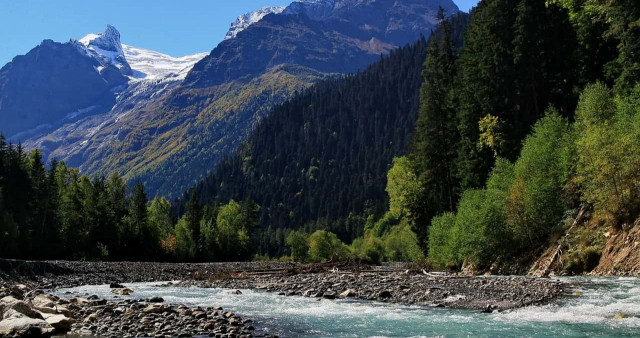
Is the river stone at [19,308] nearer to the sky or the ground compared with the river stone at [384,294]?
nearer to the sky

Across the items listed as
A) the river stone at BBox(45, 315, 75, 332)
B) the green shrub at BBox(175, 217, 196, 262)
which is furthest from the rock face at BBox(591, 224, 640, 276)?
the green shrub at BBox(175, 217, 196, 262)

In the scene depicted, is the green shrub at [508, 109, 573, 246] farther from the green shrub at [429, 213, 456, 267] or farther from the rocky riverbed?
the rocky riverbed

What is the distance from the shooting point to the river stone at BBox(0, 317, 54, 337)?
17953mm

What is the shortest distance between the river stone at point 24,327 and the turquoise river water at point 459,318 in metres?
7.76

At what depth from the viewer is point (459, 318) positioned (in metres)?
22.5

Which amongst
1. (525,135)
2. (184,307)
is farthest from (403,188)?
(184,307)

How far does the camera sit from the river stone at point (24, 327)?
18.0 metres

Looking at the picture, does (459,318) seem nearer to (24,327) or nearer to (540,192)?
(24,327)

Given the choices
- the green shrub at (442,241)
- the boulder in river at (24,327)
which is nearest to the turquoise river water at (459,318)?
the boulder in river at (24,327)

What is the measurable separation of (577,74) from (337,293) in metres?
37.7

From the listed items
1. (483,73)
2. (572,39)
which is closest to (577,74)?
(572,39)

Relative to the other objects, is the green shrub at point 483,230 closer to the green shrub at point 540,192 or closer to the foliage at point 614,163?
the green shrub at point 540,192

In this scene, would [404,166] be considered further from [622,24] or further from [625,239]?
[625,239]

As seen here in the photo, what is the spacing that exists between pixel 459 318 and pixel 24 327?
54.1 feet
